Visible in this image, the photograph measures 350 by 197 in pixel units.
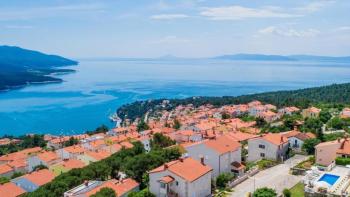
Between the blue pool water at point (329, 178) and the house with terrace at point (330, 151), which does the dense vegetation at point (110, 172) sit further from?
the blue pool water at point (329, 178)

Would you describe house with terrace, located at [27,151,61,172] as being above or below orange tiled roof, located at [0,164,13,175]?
above

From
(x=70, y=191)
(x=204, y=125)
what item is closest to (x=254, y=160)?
(x=70, y=191)

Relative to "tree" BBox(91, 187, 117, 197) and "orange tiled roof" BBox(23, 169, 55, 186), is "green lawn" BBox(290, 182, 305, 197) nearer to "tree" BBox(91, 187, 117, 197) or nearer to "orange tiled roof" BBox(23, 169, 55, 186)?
"tree" BBox(91, 187, 117, 197)

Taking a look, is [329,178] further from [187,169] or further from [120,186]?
[120,186]

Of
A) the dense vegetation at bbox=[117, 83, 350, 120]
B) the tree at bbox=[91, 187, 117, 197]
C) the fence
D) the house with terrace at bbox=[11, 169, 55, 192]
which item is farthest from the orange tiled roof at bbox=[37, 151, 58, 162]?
the dense vegetation at bbox=[117, 83, 350, 120]

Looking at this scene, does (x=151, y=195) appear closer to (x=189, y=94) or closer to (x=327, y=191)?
(x=327, y=191)

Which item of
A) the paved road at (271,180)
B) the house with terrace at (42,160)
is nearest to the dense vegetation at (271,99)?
the house with terrace at (42,160)
